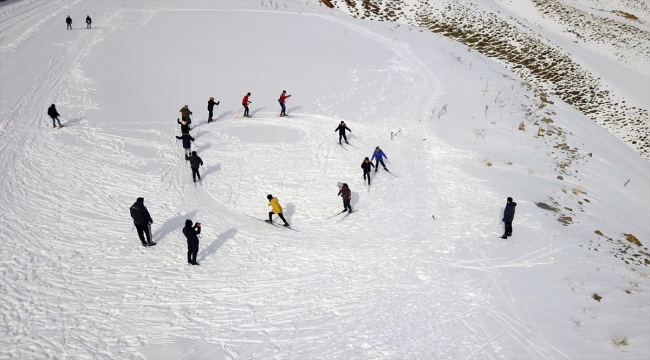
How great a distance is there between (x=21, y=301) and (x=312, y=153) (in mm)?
12218

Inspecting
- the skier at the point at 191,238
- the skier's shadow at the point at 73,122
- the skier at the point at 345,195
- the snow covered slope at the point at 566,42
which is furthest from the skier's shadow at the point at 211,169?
the snow covered slope at the point at 566,42

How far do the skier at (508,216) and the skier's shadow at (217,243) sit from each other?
917cm

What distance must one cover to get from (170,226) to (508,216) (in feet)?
37.3

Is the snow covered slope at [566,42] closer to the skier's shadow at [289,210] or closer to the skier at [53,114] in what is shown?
the skier's shadow at [289,210]

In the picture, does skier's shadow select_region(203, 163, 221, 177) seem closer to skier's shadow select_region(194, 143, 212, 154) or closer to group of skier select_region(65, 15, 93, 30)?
skier's shadow select_region(194, 143, 212, 154)

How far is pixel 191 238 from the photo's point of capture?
10.5 m

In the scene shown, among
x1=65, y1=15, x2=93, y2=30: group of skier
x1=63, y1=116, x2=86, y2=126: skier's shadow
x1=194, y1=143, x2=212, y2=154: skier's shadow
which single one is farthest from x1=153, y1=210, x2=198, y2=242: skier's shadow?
x1=65, y1=15, x2=93, y2=30: group of skier

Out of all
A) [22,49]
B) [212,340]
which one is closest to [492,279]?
[212,340]

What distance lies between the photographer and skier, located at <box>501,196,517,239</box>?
1267 cm

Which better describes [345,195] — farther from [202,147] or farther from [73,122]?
[73,122]

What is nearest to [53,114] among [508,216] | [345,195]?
[345,195]

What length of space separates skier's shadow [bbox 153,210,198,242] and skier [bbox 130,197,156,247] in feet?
2.07

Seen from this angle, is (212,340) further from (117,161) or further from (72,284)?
(117,161)

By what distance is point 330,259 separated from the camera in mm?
12031
